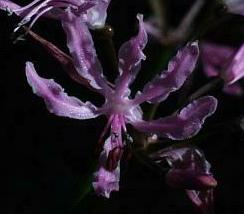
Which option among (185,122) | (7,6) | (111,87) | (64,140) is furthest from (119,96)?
(64,140)

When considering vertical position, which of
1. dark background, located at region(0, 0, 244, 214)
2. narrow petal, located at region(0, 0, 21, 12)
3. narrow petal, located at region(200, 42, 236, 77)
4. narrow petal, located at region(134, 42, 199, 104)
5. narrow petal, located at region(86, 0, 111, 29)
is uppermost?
narrow petal, located at region(0, 0, 21, 12)

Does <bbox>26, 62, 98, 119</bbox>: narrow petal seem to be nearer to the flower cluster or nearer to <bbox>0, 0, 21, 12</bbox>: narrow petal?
the flower cluster

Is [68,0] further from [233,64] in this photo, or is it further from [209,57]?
[209,57]

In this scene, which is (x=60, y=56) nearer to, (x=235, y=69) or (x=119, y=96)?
(x=119, y=96)

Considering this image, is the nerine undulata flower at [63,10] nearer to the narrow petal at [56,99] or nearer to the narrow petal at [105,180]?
the narrow petal at [56,99]

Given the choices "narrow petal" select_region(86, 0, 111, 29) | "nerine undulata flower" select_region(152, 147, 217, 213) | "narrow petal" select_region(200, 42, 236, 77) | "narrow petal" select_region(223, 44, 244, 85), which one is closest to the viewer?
"nerine undulata flower" select_region(152, 147, 217, 213)

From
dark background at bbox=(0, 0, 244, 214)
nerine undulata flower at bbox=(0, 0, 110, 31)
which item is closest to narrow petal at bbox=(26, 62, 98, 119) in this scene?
nerine undulata flower at bbox=(0, 0, 110, 31)

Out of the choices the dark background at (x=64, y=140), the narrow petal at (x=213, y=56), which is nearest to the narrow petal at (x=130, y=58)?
the narrow petal at (x=213, y=56)
